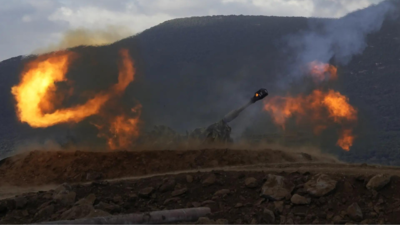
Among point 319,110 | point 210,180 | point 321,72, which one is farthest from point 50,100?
point 321,72

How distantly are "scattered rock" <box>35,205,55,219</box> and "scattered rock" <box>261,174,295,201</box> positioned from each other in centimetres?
606

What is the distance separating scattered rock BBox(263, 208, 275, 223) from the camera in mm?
11865

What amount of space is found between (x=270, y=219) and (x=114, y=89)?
21857 mm

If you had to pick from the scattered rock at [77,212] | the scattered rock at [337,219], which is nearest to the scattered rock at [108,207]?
the scattered rock at [77,212]

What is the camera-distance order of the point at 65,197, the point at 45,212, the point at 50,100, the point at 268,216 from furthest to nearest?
the point at 50,100 < the point at 65,197 < the point at 45,212 < the point at 268,216

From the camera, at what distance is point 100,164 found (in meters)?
22.4

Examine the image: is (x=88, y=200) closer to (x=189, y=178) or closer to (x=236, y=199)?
(x=189, y=178)

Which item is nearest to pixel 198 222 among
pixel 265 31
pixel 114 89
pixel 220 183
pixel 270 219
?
pixel 270 219

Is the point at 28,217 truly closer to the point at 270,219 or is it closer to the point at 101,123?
the point at 270,219

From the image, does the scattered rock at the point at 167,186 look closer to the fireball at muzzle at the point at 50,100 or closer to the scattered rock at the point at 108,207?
the scattered rock at the point at 108,207

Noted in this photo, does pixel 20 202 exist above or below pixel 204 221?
above

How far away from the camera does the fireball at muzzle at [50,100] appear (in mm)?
28594

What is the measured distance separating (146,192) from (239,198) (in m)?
2.93

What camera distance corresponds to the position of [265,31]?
277ft
